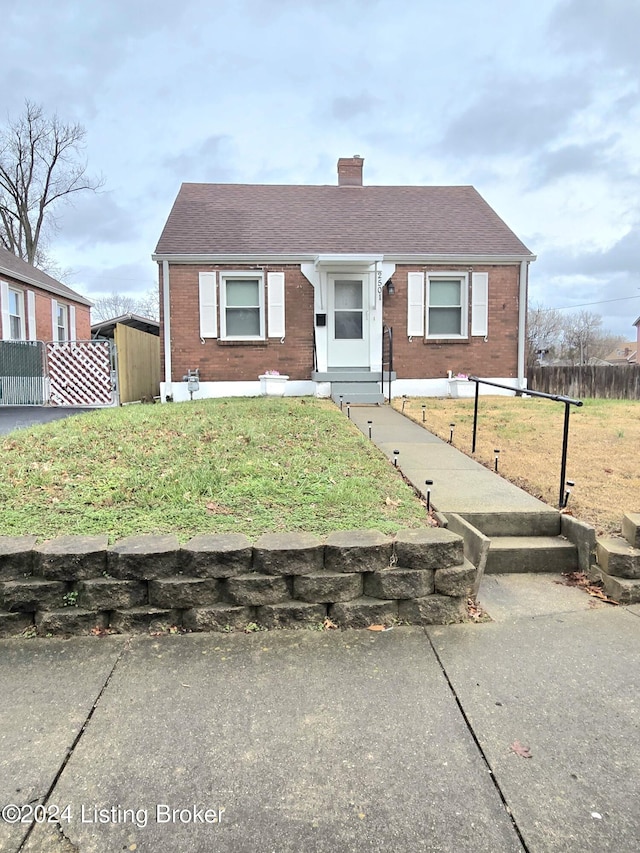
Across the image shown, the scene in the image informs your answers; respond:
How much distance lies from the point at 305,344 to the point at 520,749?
1116 centimetres

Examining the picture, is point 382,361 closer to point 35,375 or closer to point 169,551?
point 35,375

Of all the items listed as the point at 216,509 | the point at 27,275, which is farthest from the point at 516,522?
the point at 27,275

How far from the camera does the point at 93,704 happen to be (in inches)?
93.2

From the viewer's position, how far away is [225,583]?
3047 mm

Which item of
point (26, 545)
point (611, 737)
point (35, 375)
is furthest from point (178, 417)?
point (35, 375)

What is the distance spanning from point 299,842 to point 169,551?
5.39 feet

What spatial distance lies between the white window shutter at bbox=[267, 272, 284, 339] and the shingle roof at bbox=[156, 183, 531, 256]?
59 cm

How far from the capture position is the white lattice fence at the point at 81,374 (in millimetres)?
12984

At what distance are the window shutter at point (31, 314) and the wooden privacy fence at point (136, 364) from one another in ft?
14.5

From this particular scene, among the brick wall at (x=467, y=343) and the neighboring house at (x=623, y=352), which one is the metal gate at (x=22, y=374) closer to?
the brick wall at (x=467, y=343)

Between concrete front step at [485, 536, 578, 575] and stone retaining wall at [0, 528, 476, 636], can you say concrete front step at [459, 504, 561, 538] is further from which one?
stone retaining wall at [0, 528, 476, 636]

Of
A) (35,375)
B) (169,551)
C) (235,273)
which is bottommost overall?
(169,551)

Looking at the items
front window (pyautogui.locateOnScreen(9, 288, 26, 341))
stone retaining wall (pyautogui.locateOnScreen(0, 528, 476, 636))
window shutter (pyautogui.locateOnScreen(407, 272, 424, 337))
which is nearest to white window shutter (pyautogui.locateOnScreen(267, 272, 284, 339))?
window shutter (pyautogui.locateOnScreen(407, 272, 424, 337))

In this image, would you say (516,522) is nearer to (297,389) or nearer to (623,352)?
(297,389)
